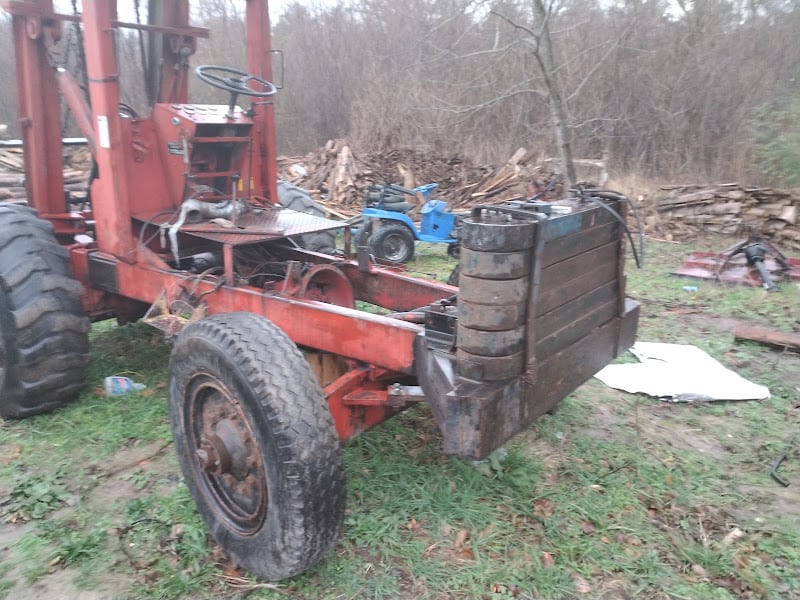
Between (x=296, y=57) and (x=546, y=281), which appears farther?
(x=296, y=57)

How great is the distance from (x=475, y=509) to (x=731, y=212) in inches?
381

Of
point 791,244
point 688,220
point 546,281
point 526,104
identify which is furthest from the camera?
point 526,104

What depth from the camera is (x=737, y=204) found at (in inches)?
427

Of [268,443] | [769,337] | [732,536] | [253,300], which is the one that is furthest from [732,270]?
[268,443]

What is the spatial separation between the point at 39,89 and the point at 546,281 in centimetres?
391

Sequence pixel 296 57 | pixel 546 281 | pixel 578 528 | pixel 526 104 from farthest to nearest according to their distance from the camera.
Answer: pixel 296 57
pixel 526 104
pixel 578 528
pixel 546 281

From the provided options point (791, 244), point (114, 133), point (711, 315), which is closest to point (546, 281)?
point (114, 133)

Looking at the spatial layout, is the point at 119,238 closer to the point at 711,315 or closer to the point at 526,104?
the point at 711,315

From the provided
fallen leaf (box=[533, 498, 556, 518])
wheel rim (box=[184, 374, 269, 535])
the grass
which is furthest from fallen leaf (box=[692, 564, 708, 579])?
wheel rim (box=[184, 374, 269, 535])

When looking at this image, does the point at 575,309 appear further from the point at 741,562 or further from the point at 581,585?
the point at 741,562

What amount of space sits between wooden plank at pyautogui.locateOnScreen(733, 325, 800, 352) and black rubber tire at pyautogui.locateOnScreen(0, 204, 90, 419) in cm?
528

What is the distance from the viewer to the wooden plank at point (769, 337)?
5346 millimetres

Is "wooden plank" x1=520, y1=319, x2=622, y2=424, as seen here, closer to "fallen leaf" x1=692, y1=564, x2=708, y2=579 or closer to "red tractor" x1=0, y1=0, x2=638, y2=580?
"red tractor" x1=0, y1=0, x2=638, y2=580

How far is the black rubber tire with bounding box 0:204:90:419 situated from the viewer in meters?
3.90
